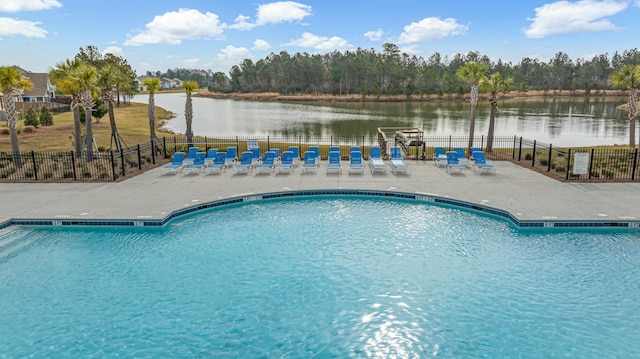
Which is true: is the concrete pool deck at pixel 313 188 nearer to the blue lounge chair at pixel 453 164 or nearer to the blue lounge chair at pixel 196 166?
the blue lounge chair at pixel 453 164

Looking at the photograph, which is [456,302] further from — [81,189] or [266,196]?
[81,189]

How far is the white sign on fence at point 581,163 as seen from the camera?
13.6m

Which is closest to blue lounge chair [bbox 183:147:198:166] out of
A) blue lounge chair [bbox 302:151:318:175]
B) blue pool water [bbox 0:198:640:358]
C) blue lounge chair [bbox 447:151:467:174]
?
blue lounge chair [bbox 302:151:318:175]

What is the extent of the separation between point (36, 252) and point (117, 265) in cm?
222

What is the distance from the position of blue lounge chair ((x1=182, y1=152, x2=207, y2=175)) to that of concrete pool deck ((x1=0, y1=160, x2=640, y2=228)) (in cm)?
44

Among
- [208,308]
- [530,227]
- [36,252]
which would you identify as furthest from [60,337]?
[530,227]

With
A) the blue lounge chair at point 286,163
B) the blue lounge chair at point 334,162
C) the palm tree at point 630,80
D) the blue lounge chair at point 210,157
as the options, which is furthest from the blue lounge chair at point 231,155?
the palm tree at point 630,80

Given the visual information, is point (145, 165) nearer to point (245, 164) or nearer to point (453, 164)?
point (245, 164)

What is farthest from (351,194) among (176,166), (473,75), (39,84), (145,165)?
(39,84)

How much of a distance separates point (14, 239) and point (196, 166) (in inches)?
268

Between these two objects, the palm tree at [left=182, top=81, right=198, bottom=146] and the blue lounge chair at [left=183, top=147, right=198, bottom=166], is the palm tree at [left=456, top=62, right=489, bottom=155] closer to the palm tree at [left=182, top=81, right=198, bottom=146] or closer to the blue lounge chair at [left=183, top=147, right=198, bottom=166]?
the blue lounge chair at [left=183, top=147, right=198, bottom=166]

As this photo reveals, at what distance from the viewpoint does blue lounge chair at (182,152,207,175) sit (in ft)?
50.8

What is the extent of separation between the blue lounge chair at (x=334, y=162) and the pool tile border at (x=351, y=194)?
246cm

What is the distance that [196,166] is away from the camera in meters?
15.5
